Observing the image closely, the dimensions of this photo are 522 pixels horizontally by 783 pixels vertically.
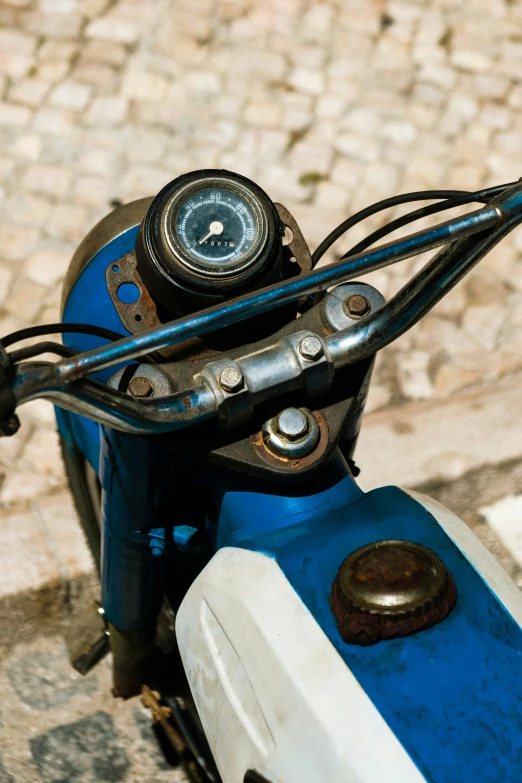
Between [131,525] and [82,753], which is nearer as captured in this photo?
[131,525]

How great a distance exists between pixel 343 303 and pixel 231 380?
0.25 meters

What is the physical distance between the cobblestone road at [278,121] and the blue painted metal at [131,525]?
1.17m

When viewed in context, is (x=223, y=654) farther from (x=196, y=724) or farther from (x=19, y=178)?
(x=19, y=178)

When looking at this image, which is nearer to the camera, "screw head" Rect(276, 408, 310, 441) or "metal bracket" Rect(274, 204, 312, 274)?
"screw head" Rect(276, 408, 310, 441)

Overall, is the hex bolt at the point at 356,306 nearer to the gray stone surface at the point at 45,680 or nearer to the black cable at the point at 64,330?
the black cable at the point at 64,330

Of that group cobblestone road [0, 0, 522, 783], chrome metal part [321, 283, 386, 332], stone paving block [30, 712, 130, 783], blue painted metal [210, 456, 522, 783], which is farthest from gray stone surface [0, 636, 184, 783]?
chrome metal part [321, 283, 386, 332]

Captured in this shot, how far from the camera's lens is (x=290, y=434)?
1.37 meters

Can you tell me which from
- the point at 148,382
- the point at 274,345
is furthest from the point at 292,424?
the point at 148,382

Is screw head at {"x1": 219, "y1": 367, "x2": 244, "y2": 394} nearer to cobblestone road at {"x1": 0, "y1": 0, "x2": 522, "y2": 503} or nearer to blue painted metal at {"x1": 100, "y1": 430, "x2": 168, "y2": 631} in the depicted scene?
blue painted metal at {"x1": 100, "y1": 430, "x2": 168, "y2": 631}

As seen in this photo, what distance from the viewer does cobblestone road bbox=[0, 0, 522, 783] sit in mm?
3268

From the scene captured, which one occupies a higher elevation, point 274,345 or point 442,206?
point 442,206

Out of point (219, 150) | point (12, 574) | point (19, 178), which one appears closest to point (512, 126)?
point (219, 150)

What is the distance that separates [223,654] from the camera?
52.9 inches

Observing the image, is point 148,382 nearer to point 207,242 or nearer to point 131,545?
point 207,242
